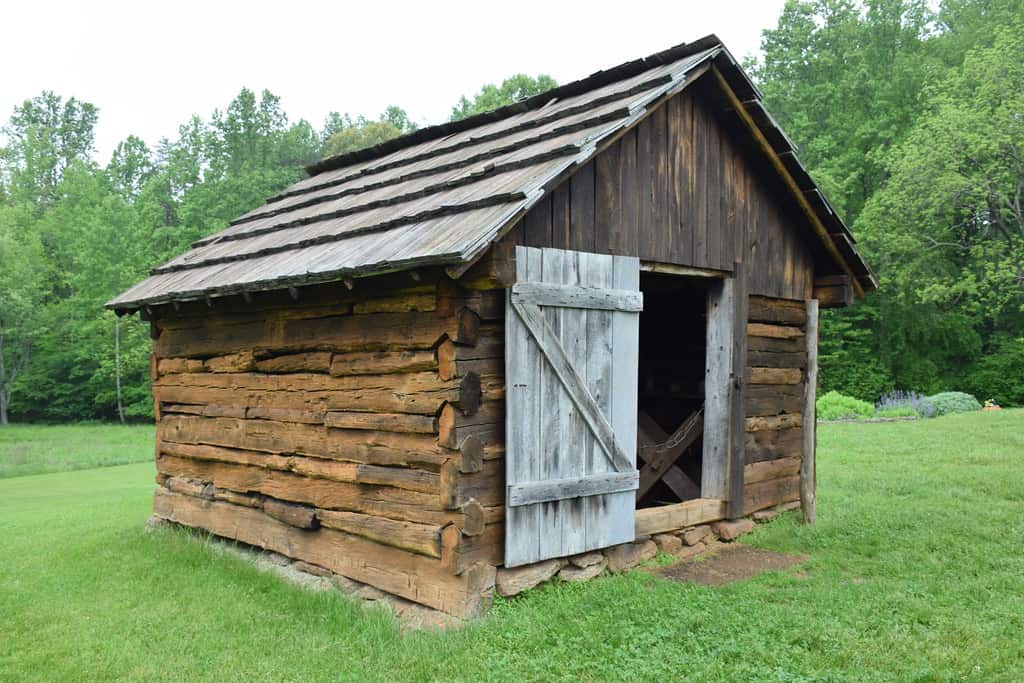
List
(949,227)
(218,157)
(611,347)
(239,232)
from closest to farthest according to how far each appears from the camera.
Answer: (611,347) → (239,232) → (949,227) → (218,157)

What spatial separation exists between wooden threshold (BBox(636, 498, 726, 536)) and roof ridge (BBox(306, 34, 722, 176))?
4.43m

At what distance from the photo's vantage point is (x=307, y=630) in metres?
6.45

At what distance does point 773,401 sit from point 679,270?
2336 millimetres

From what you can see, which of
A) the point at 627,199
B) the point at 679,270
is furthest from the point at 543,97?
the point at 679,270

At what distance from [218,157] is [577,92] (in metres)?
45.4

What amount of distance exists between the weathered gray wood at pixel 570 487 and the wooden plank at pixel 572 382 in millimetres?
119

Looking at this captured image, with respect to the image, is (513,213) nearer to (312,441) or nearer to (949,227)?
(312,441)

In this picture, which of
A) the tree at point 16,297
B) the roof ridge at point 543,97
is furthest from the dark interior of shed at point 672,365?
the tree at point 16,297

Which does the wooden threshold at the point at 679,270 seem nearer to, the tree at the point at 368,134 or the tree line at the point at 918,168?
the tree line at the point at 918,168

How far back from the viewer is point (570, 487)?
6551 mm

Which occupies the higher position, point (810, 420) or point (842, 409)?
point (810, 420)

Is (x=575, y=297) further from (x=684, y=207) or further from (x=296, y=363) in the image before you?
(x=296, y=363)

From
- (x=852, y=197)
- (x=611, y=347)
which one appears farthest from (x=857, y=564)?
(x=852, y=197)

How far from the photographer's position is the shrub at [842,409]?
22453 mm
